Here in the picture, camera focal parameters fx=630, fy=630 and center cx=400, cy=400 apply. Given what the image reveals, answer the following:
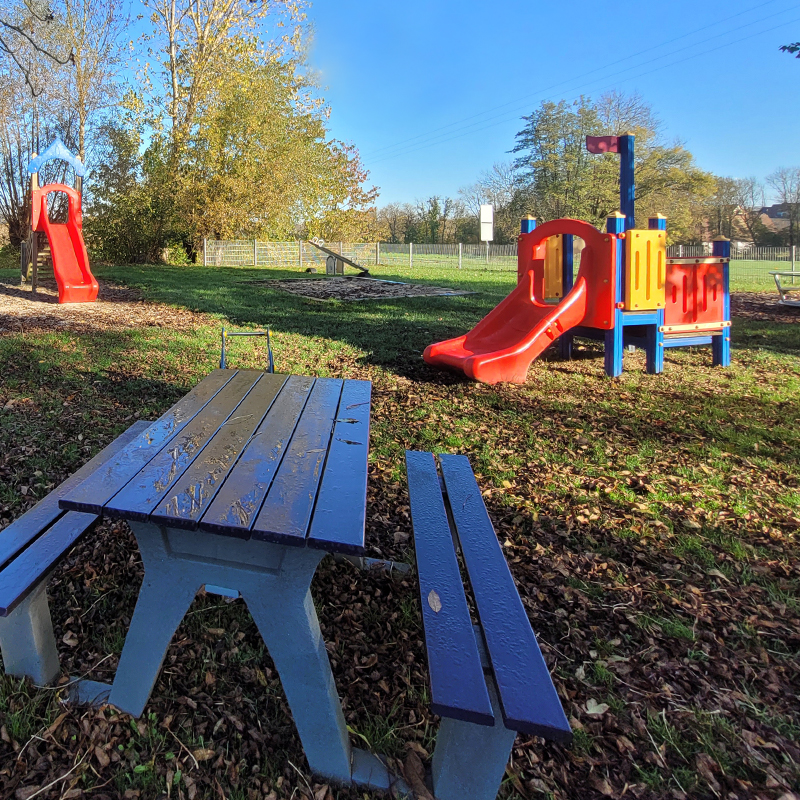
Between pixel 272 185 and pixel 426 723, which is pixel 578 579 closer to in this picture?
pixel 426 723

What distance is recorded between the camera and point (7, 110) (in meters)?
26.3

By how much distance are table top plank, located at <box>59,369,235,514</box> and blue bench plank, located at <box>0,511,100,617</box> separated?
0.44 ft

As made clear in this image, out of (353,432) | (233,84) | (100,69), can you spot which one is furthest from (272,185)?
(353,432)

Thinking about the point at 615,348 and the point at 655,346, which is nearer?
the point at 615,348

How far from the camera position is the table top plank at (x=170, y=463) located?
5.32 ft

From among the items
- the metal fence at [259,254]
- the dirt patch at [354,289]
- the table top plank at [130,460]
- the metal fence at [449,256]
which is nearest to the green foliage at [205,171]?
the metal fence at [259,254]

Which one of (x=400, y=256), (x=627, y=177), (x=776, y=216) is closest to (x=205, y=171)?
(x=400, y=256)

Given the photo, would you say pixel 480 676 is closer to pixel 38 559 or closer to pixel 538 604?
pixel 538 604

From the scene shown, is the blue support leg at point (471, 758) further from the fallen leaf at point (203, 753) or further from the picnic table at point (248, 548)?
the fallen leaf at point (203, 753)

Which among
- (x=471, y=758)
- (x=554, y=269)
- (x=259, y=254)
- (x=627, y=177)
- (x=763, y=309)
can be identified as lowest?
(x=471, y=758)

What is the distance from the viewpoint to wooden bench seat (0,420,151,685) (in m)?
1.85

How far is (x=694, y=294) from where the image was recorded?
261 inches

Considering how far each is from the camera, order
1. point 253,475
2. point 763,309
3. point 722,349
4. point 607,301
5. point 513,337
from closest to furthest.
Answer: point 253,475 < point 607,301 < point 513,337 < point 722,349 < point 763,309

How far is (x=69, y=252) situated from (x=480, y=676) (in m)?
12.3
